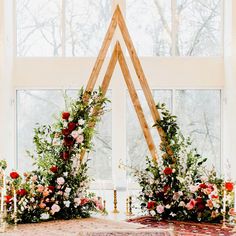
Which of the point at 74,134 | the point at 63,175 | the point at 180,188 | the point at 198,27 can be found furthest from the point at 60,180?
the point at 198,27

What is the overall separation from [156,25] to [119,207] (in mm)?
2049

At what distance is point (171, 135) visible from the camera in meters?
5.39

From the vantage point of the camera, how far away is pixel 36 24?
6.44 m

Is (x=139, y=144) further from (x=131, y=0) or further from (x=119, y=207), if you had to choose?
(x=131, y=0)

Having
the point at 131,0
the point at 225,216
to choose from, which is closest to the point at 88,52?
the point at 131,0

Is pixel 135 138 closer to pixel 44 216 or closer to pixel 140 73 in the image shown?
pixel 140 73

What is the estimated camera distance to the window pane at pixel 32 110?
638 cm

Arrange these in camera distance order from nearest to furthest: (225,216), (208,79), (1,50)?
(225,216) → (1,50) → (208,79)

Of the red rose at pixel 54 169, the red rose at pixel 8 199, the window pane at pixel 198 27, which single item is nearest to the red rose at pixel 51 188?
the red rose at pixel 54 169

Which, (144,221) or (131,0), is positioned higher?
(131,0)

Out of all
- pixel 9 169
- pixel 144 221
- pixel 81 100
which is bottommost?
pixel 144 221

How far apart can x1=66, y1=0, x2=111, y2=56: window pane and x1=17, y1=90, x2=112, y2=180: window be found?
0.50 metres

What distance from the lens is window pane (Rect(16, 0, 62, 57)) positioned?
6.42 metres

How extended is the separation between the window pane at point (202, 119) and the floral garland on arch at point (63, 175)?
1.36 meters
